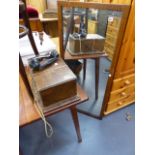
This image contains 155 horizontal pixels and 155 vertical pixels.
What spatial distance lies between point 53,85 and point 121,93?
2.84 feet

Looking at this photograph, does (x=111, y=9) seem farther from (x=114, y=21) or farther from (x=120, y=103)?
(x=120, y=103)

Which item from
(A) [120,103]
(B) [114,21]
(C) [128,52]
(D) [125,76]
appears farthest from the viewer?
(A) [120,103]

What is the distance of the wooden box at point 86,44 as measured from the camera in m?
1.24

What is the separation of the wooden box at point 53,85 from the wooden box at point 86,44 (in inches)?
13.2

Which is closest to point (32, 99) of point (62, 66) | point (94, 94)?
point (62, 66)

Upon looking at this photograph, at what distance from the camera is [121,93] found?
1492mm

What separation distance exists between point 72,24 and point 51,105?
0.68 m

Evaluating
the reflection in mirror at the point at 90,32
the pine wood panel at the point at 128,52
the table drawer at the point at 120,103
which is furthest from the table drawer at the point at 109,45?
the table drawer at the point at 120,103

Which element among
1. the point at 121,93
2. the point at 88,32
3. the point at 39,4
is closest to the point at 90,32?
the point at 88,32

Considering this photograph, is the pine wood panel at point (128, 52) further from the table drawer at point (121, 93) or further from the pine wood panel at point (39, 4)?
the pine wood panel at point (39, 4)

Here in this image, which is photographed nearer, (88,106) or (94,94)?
(88,106)
